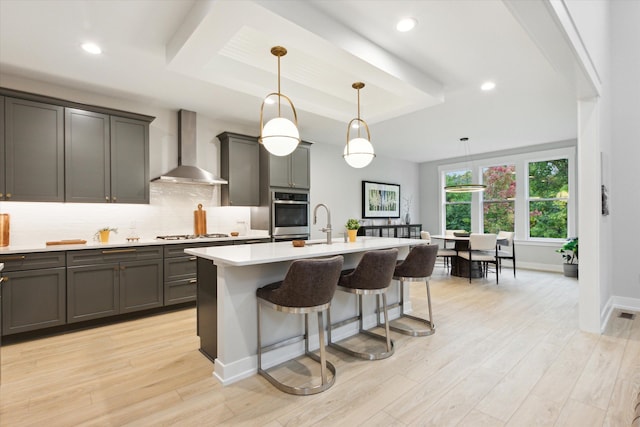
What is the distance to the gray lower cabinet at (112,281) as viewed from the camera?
3283mm

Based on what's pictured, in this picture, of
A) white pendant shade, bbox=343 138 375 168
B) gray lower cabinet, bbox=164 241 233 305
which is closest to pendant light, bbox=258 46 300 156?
white pendant shade, bbox=343 138 375 168

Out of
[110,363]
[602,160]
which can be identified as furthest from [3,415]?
[602,160]

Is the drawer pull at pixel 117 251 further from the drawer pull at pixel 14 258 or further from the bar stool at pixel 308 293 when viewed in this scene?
the bar stool at pixel 308 293

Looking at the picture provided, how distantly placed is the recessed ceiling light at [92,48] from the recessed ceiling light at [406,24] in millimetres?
2598

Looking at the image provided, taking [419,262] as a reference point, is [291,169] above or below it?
above

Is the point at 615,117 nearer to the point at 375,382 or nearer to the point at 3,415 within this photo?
the point at 375,382

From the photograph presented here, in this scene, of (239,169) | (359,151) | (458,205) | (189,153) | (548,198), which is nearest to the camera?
(359,151)

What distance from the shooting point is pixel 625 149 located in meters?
Result: 3.79

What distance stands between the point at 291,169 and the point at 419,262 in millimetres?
2730

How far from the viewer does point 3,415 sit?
1922mm

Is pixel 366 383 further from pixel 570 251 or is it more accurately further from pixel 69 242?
pixel 570 251

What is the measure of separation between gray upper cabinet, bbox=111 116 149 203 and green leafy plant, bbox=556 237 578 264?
6750 mm

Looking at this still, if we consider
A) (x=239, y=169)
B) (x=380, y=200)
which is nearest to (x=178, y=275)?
(x=239, y=169)

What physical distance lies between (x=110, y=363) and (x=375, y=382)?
84.1 inches
